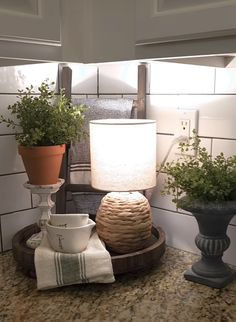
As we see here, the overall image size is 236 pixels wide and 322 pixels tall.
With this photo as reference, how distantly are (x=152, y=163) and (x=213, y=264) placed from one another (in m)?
0.28

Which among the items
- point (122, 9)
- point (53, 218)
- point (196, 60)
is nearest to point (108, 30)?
point (122, 9)

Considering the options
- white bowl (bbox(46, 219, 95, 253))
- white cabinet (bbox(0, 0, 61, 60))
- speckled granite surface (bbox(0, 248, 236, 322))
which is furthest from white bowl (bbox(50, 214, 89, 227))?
white cabinet (bbox(0, 0, 61, 60))

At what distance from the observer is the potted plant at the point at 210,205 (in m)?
0.86

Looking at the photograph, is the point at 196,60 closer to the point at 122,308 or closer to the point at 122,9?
the point at 122,9

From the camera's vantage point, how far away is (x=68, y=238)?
890 millimetres

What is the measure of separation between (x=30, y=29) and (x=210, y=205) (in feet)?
1.70

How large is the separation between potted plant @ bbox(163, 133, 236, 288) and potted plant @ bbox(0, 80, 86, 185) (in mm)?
281

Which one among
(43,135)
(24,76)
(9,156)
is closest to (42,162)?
(43,135)

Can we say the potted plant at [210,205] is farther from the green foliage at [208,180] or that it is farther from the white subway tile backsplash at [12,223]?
the white subway tile backsplash at [12,223]

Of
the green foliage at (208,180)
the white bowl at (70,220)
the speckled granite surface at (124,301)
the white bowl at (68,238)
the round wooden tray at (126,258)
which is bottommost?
the speckled granite surface at (124,301)

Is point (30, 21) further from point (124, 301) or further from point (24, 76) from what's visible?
point (124, 301)

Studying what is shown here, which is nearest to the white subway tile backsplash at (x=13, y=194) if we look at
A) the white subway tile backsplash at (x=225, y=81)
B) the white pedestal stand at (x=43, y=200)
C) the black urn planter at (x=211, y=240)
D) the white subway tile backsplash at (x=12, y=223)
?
the white subway tile backsplash at (x=12, y=223)

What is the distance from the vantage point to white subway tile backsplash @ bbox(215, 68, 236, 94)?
0.97 m

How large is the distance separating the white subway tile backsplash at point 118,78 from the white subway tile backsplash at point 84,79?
0.02 metres
